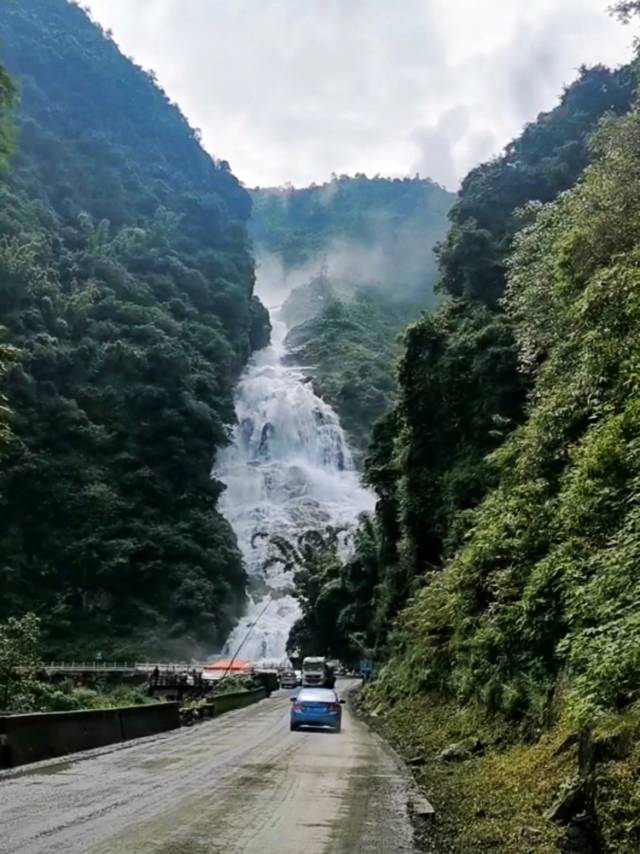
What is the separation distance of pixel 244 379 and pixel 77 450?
33.1 m

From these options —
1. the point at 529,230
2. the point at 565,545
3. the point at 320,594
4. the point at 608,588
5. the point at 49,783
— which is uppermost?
the point at 529,230

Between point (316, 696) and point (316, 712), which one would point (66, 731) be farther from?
point (316, 696)

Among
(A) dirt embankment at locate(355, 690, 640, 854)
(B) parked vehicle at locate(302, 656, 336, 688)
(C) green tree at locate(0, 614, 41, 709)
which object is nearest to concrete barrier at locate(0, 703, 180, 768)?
(C) green tree at locate(0, 614, 41, 709)

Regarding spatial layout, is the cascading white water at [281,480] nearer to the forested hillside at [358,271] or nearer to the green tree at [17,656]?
the forested hillside at [358,271]

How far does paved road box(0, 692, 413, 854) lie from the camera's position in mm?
7156

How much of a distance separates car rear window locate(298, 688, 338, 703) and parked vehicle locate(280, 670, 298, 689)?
29.6m

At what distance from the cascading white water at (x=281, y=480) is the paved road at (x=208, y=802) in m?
53.2

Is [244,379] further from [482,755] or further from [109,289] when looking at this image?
[482,755]

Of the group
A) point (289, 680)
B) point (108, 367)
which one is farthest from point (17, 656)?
point (108, 367)

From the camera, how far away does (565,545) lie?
1041 cm

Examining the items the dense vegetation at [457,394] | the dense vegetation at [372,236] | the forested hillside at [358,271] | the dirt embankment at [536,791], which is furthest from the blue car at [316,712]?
the dense vegetation at [372,236]

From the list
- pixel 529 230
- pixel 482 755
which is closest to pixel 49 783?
pixel 482 755

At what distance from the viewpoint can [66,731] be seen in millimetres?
14930

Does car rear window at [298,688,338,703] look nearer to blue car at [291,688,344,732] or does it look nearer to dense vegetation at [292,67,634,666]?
blue car at [291,688,344,732]
